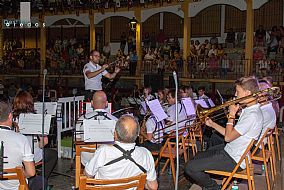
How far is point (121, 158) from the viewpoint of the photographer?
402 centimetres

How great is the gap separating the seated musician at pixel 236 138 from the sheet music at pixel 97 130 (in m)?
1.03

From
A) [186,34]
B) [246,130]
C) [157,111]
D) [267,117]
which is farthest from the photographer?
[186,34]

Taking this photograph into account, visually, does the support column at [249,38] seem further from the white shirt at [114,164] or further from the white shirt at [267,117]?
the white shirt at [114,164]

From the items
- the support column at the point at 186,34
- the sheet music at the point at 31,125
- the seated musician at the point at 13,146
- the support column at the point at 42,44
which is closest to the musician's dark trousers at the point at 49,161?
the sheet music at the point at 31,125

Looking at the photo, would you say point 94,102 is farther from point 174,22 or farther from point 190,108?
point 174,22

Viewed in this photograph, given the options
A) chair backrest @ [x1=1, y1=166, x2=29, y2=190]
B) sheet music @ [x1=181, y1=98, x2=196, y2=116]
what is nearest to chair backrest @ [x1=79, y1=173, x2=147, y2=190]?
chair backrest @ [x1=1, y1=166, x2=29, y2=190]

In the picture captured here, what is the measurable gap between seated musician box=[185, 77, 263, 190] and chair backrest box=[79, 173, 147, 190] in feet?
5.23

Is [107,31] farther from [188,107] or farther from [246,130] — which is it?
[246,130]

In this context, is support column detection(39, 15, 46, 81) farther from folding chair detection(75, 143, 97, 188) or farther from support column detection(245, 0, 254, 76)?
folding chair detection(75, 143, 97, 188)

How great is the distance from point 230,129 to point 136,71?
51.3ft

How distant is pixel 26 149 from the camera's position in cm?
435

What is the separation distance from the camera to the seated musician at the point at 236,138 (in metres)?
5.20

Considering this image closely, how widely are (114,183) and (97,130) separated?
174 centimetres

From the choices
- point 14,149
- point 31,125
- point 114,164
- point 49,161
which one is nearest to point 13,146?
point 14,149
